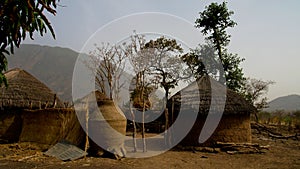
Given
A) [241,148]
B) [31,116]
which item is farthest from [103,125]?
[241,148]

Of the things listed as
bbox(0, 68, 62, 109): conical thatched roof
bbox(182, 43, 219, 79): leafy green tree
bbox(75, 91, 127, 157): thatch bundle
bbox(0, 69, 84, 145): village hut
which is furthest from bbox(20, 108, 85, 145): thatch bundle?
bbox(182, 43, 219, 79): leafy green tree

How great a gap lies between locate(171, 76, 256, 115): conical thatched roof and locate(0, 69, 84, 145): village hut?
5229 millimetres

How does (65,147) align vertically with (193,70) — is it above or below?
below

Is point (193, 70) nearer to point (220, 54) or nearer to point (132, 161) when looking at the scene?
point (220, 54)

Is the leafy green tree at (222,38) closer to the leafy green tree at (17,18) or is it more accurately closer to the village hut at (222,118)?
the village hut at (222,118)

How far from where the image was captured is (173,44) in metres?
24.8

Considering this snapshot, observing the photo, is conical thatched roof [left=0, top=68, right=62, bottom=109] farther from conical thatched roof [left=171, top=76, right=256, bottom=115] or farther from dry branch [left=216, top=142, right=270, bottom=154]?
dry branch [left=216, top=142, right=270, bottom=154]

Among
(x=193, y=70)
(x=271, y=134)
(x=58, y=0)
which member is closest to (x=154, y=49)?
(x=193, y=70)

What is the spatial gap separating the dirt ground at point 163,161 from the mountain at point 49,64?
183ft

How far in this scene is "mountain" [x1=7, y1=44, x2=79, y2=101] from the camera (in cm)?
7250

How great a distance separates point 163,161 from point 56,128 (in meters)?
4.48

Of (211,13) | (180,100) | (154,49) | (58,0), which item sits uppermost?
(211,13)

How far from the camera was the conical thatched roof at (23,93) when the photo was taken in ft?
41.6

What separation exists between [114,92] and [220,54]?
31.3ft
